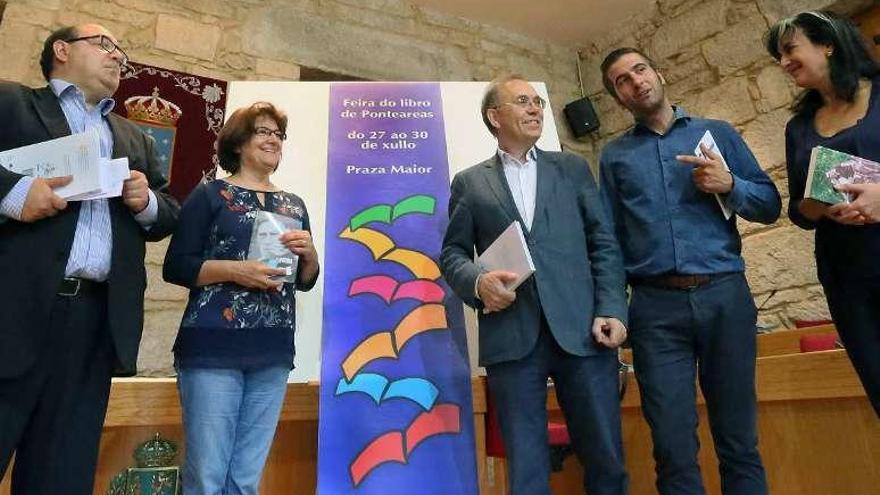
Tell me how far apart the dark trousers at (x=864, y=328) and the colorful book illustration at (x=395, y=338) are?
1159mm

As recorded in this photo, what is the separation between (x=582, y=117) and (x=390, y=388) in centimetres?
315

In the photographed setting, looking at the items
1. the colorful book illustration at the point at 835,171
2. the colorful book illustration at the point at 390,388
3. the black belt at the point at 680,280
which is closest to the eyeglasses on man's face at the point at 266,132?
the colorful book illustration at the point at 390,388

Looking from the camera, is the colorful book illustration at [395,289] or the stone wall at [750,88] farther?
the stone wall at [750,88]

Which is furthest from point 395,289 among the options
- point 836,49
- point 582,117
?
point 582,117

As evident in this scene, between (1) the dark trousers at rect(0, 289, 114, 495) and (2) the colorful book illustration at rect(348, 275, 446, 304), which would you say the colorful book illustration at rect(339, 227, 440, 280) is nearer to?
(2) the colorful book illustration at rect(348, 275, 446, 304)

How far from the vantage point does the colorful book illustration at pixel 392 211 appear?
7.86ft

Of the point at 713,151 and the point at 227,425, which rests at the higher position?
the point at 713,151

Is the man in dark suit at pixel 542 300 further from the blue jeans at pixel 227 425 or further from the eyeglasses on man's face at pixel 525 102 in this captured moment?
the blue jeans at pixel 227 425

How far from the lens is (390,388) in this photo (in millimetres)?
2029

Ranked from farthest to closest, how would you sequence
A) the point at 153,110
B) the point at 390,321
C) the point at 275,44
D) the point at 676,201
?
the point at 275,44
the point at 153,110
the point at 390,321
the point at 676,201

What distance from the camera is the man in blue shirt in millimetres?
1532

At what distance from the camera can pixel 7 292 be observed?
51.4 inches

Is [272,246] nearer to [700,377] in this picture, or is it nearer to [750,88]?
[700,377]

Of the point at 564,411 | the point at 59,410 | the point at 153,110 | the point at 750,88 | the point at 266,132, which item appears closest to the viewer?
the point at 59,410
